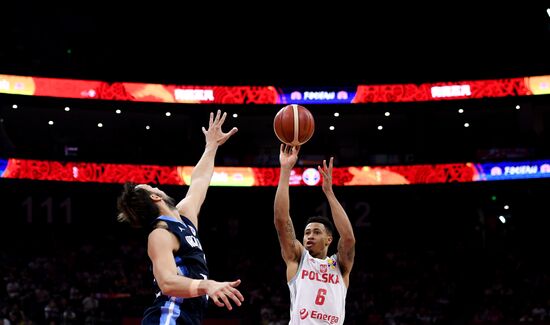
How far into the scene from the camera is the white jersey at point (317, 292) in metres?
6.64

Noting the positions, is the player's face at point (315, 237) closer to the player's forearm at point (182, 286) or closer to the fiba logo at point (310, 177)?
the player's forearm at point (182, 286)

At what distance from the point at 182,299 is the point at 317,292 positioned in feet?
7.69

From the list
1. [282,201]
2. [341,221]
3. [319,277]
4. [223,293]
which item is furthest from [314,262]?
[223,293]

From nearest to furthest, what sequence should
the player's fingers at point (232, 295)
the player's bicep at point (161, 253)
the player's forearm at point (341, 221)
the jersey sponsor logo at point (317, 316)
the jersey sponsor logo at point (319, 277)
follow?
the player's fingers at point (232, 295), the player's bicep at point (161, 253), the jersey sponsor logo at point (317, 316), the jersey sponsor logo at point (319, 277), the player's forearm at point (341, 221)

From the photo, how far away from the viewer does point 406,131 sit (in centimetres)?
2894

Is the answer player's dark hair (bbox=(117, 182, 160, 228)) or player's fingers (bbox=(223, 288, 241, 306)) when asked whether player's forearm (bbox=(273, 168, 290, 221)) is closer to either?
player's dark hair (bbox=(117, 182, 160, 228))

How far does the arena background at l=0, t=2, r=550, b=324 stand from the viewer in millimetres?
22875

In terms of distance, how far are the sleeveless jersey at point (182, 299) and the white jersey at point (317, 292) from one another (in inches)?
82.9

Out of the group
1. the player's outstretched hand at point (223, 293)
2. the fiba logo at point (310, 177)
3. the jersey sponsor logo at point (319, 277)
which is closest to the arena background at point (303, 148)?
the fiba logo at point (310, 177)

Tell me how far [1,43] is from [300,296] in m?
24.9

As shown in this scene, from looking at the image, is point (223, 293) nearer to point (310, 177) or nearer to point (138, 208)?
point (138, 208)

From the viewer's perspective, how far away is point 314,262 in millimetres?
6848

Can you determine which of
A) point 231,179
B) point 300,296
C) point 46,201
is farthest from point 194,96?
point 300,296

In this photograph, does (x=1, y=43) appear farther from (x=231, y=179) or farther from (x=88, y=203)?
(x=231, y=179)
